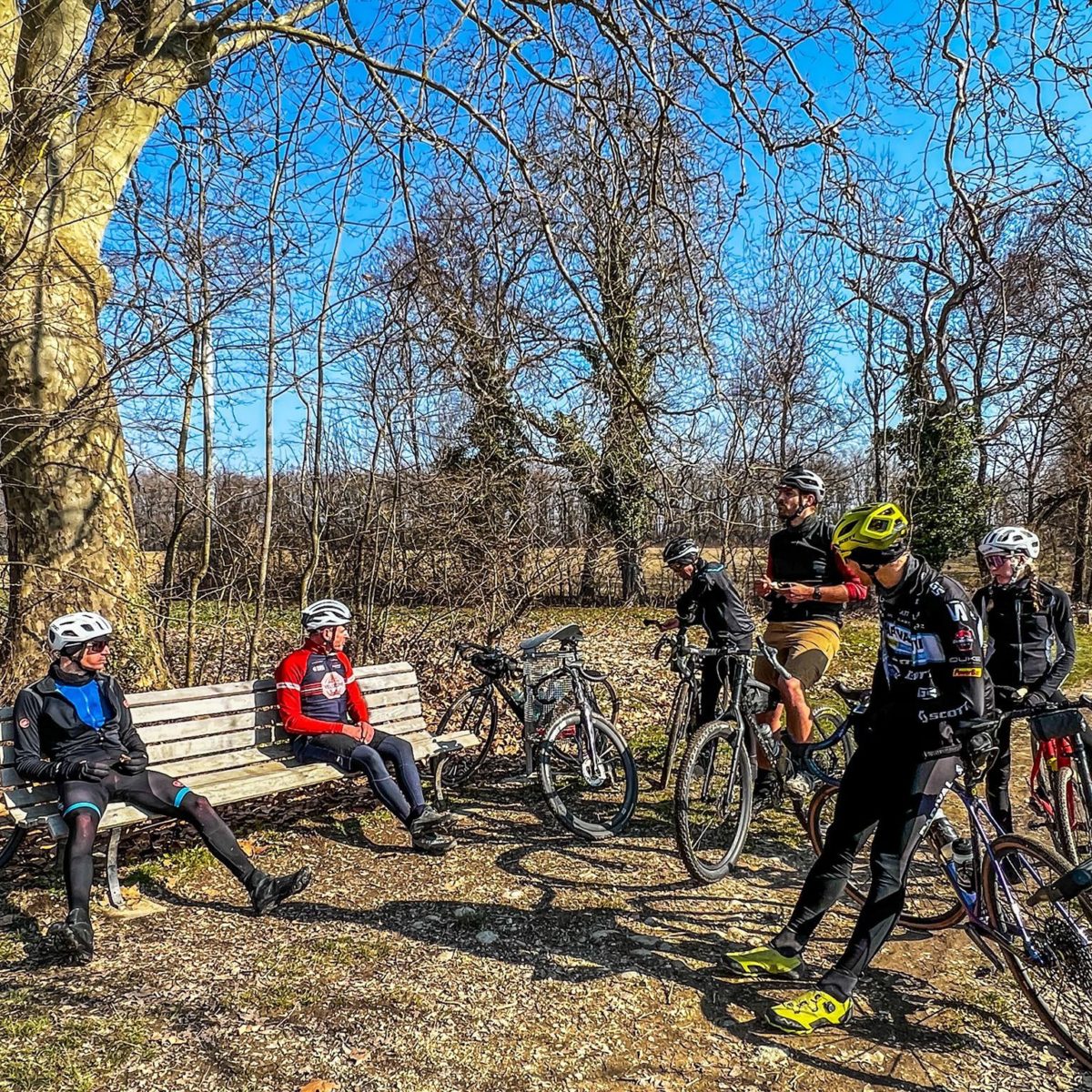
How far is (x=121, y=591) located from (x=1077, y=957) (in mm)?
6099

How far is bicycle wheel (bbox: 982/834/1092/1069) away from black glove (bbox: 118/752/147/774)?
373 centimetres

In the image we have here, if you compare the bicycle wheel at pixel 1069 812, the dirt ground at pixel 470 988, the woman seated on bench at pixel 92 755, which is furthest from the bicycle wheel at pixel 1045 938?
the woman seated on bench at pixel 92 755

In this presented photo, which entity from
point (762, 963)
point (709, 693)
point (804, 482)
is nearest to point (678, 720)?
point (709, 693)

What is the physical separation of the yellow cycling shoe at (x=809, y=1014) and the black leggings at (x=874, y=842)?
40 mm

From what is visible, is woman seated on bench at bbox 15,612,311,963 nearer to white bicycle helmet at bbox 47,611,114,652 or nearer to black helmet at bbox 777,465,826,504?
white bicycle helmet at bbox 47,611,114,652

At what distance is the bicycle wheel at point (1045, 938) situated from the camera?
291 cm

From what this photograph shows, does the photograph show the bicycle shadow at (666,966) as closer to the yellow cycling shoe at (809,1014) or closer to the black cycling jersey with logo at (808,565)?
the yellow cycling shoe at (809,1014)

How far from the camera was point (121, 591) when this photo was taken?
20.7 ft

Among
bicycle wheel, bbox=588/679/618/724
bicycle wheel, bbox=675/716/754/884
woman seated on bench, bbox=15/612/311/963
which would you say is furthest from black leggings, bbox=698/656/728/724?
woman seated on bench, bbox=15/612/311/963

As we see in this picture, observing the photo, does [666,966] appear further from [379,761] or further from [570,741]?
[379,761]

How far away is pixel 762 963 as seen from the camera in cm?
334

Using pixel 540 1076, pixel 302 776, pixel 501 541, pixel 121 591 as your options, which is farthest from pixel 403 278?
pixel 540 1076

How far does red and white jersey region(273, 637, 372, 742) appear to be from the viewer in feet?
16.1

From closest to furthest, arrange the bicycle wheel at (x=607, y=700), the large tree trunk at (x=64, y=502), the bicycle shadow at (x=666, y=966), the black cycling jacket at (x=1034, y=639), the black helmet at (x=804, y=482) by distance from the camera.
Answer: the bicycle shadow at (x=666, y=966)
the black cycling jacket at (x=1034, y=639)
the black helmet at (x=804, y=482)
the large tree trunk at (x=64, y=502)
the bicycle wheel at (x=607, y=700)
